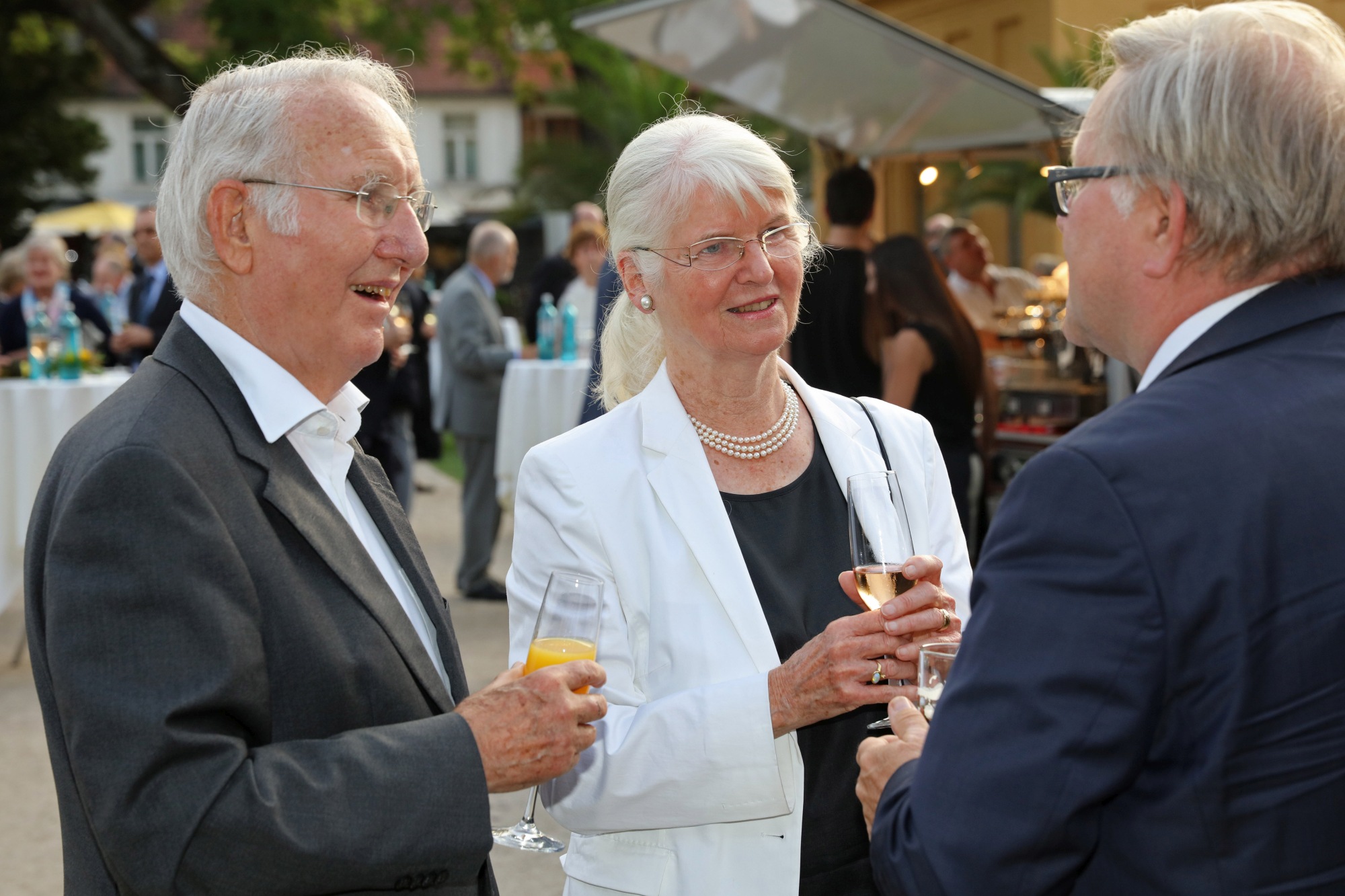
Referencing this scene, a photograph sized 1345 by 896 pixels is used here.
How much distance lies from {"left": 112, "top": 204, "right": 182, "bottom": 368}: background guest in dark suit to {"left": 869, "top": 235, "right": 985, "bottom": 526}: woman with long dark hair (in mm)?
4051

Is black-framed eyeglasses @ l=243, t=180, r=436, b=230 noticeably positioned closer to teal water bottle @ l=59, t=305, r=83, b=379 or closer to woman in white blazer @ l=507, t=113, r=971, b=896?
woman in white blazer @ l=507, t=113, r=971, b=896

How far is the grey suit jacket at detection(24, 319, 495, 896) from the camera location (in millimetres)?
1357

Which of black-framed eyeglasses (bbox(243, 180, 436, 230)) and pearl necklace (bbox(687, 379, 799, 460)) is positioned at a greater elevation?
black-framed eyeglasses (bbox(243, 180, 436, 230))

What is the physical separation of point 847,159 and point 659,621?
6.41m

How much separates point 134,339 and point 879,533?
6789 millimetres

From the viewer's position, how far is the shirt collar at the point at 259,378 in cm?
162

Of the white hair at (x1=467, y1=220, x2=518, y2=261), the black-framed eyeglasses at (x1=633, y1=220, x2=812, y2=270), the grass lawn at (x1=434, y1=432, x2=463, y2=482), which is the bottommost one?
the grass lawn at (x1=434, y1=432, x2=463, y2=482)

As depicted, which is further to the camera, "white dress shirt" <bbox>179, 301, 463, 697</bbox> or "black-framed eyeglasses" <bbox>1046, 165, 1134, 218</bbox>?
"white dress shirt" <bbox>179, 301, 463, 697</bbox>

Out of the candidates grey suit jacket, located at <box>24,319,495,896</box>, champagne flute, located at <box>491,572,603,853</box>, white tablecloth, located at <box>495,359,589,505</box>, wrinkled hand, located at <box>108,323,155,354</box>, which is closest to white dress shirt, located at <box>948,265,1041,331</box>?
white tablecloth, located at <box>495,359,589,505</box>

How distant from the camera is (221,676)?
54.5 inches

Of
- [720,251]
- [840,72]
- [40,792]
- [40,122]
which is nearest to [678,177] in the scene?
[720,251]

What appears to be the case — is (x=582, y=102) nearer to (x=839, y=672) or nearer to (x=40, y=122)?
(x=40, y=122)

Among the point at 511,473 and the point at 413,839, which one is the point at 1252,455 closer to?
the point at 413,839

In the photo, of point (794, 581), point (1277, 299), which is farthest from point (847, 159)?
point (1277, 299)
